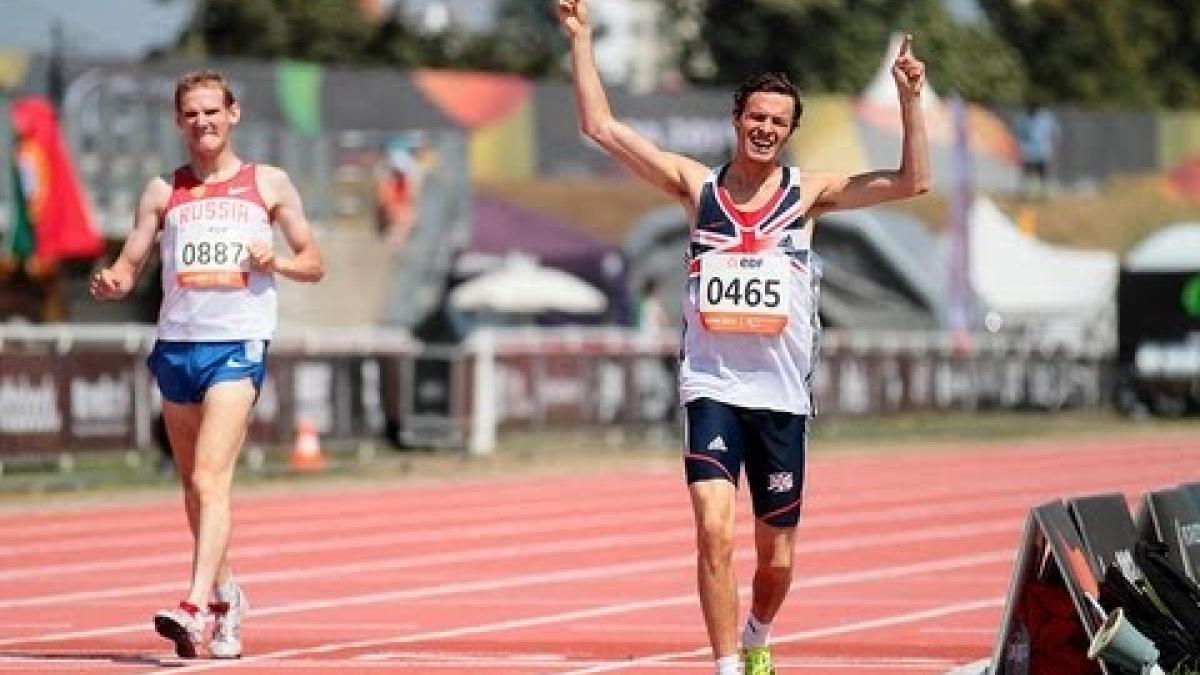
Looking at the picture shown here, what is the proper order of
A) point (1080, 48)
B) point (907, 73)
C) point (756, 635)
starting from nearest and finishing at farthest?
point (907, 73) < point (756, 635) < point (1080, 48)

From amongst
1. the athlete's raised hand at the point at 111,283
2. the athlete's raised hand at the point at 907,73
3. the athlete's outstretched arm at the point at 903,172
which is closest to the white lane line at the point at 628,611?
the athlete's raised hand at the point at 111,283

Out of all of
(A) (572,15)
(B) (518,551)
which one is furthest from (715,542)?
(B) (518,551)

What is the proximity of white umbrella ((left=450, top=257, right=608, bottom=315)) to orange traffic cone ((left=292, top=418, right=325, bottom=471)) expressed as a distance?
714 inches

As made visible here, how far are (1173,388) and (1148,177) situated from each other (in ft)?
70.8

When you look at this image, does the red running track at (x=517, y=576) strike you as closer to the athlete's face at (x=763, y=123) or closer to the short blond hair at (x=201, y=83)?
the short blond hair at (x=201, y=83)

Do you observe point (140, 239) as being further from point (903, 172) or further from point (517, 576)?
point (517, 576)

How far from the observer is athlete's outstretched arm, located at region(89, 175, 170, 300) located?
12.0 meters

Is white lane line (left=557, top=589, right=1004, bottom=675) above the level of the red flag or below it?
below

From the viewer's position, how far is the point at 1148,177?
70312 millimetres

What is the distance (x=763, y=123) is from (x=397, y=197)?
38297mm

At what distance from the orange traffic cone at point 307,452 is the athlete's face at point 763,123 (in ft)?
61.7

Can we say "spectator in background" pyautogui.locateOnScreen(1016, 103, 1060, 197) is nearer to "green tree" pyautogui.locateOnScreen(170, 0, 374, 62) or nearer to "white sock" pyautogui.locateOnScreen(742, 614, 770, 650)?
"green tree" pyautogui.locateOnScreen(170, 0, 374, 62)

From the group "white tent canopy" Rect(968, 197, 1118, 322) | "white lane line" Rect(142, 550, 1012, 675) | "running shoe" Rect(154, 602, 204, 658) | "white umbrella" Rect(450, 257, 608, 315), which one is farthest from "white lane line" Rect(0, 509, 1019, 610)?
"white tent canopy" Rect(968, 197, 1118, 322)

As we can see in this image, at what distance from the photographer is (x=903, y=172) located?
10.1 m
